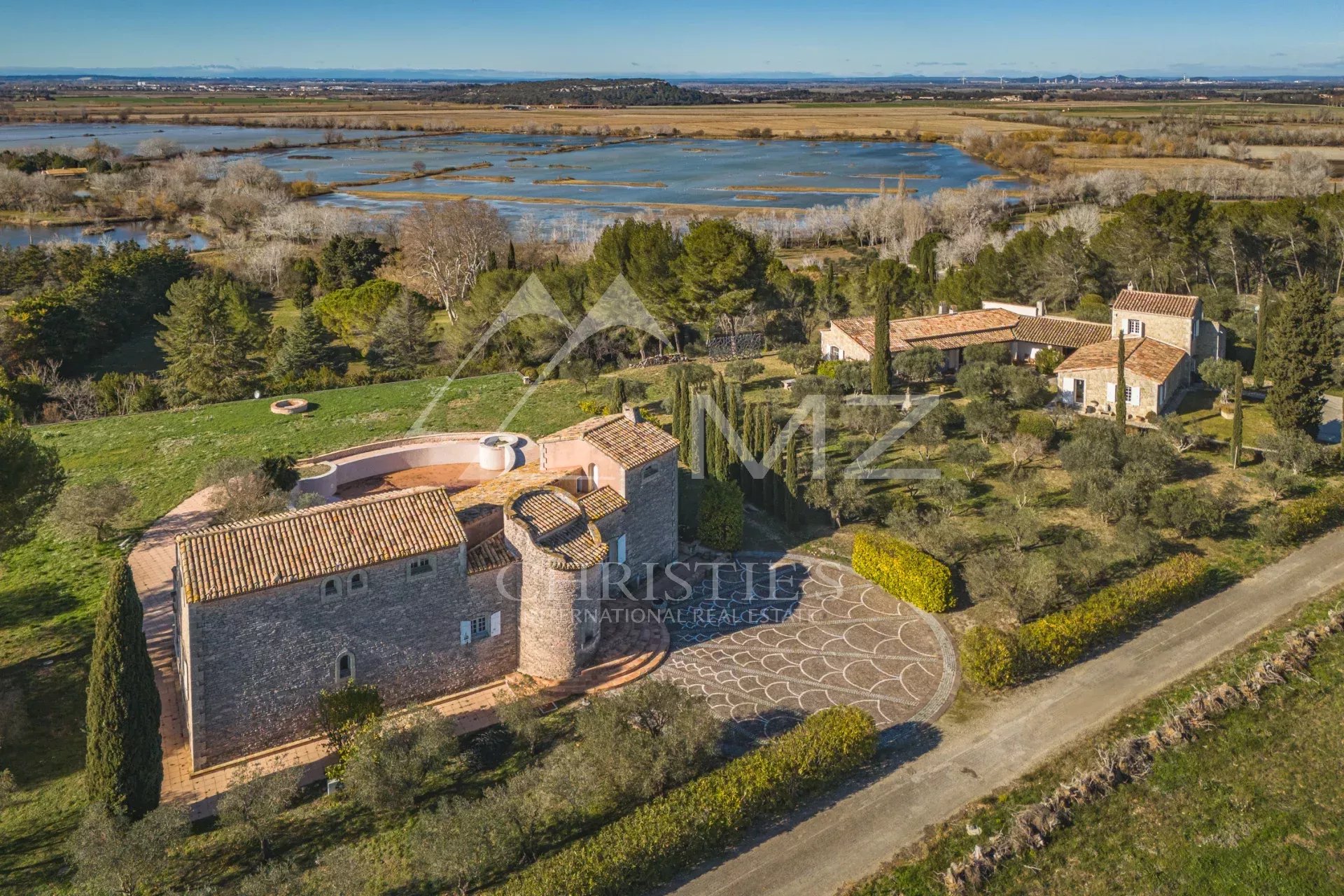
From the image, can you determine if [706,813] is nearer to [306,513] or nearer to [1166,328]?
[306,513]

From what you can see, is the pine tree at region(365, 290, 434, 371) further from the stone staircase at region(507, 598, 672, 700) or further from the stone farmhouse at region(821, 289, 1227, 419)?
the stone staircase at region(507, 598, 672, 700)

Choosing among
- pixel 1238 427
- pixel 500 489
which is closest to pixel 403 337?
pixel 500 489

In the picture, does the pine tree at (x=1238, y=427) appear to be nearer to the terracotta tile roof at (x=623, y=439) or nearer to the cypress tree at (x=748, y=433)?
the cypress tree at (x=748, y=433)

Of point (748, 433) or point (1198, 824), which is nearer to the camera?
point (1198, 824)

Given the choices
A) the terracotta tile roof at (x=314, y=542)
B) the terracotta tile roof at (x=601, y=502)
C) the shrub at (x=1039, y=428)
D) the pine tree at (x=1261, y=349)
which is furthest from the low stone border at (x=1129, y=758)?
the pine tree at (x=1261, y=349)

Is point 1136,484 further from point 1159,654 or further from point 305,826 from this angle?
A: point 305,826

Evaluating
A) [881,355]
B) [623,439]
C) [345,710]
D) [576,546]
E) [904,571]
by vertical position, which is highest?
[881,355]

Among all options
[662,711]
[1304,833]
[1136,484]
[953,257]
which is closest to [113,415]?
[662,711]
